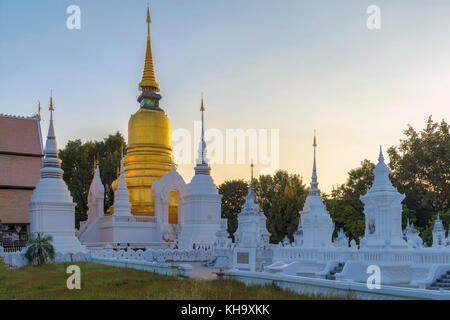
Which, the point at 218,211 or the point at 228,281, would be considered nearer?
the point at 228,281

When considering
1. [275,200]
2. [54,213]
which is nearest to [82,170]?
[275,200]

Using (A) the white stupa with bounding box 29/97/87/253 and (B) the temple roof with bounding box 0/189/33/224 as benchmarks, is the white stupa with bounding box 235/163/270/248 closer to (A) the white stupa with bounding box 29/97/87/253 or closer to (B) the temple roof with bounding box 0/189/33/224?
(A) the white stupa with bounding box 29/97/87/253

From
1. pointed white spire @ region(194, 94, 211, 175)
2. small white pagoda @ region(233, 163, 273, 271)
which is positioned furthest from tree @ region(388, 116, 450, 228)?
small white pagoda @ region(233, 163, 273, 271)

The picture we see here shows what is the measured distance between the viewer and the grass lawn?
12.2 meters

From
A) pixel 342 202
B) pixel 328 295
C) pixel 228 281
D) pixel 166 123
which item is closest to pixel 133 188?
pixel 166 123

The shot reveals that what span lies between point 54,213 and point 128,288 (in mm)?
16733

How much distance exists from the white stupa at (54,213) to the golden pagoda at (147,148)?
1092 cm

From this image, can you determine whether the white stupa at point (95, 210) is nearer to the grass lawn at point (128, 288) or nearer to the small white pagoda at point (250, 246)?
the small white pagoda at point (250, 246)

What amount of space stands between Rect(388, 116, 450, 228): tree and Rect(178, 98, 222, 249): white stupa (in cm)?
1721

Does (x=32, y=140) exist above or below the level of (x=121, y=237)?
above

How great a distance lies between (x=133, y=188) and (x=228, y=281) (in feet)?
92.4

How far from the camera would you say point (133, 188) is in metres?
42.6

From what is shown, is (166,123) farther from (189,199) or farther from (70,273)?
(70,273)

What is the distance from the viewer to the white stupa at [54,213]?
94.8 feet
